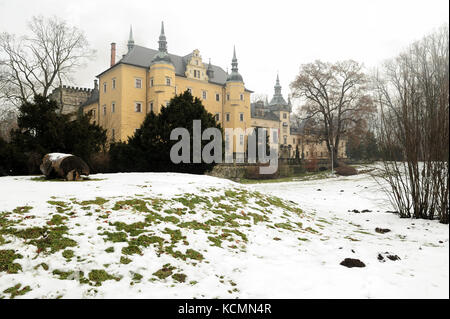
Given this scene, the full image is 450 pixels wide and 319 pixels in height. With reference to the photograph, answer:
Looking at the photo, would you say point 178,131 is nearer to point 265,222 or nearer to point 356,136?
point 265,222

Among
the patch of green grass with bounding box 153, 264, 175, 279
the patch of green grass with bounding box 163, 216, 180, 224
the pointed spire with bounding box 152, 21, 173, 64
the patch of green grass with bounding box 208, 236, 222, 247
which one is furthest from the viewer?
the pointed spire with bounding box 152, 21, 173, 64

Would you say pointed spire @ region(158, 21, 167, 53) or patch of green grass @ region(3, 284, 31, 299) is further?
pointed spire @ region(158, 21, 167, 53)

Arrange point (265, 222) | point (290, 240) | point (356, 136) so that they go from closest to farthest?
point (290, 240)
point (265, 222)
point (356, 136)

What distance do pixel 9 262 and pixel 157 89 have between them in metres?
36.0

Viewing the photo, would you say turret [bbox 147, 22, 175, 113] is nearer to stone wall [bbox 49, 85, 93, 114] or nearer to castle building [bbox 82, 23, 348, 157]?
castle building [bbox 82, 23, 348, 157]

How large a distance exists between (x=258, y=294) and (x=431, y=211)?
715cm

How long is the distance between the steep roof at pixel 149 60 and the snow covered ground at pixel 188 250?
3541 centimetres

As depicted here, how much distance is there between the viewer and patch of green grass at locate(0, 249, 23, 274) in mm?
3934

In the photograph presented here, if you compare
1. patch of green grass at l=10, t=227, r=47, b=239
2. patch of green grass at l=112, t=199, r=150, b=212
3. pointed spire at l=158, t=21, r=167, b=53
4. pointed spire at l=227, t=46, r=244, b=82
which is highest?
pointed spire at l=158, t=21, r=167, b=53

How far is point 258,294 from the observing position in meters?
3.60

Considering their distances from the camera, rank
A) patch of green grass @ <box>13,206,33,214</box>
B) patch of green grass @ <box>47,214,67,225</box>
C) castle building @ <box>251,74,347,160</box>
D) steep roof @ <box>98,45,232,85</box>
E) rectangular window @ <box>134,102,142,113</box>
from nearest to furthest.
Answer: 1. patch of green grass @ <box>47,214,67,225</box>
2. patch of green grass @ <box>13,206,33,214</box>
3. rectangular window @ <box>134,102,142,113</box>
4. steep roof @ <box>98,45,232,85</box>
5. castle building @ <box>251,74,347,160</box>

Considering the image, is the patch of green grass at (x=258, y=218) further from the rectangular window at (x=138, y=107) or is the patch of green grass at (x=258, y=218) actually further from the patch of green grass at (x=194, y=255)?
the rectangular window at (x=138, y=107)

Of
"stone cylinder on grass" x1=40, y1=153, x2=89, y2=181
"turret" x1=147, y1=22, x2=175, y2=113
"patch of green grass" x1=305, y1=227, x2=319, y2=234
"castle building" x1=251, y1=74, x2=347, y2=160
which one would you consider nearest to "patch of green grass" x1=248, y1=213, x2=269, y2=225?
"patch of green grass" x1=305, y1=227, x2=319, y2=234

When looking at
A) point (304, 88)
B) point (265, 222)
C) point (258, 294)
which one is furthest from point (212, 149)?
point (304, 88)
